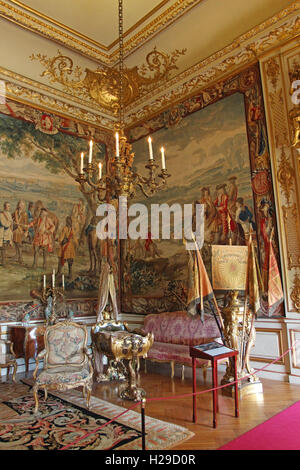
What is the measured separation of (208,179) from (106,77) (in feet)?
13.0

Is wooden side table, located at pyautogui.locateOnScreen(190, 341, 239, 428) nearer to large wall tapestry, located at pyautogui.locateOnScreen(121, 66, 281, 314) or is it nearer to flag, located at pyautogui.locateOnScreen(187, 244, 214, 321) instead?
flag, located at pyautogui.locateOnScreen(187, 244, 214, 321)

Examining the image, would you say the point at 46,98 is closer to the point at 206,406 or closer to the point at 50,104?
the point at 50,104

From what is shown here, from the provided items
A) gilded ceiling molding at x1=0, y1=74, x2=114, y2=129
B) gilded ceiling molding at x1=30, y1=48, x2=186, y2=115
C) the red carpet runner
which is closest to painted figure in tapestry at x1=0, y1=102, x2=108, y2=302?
gilded ceiling molding at x1=0, y1=74, x2=114, y2=129

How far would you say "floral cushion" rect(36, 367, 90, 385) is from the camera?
4809mm

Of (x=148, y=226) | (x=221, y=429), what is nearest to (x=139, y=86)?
(x=148, y=226)

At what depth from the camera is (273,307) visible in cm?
596

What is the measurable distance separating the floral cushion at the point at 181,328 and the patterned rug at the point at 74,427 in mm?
2459

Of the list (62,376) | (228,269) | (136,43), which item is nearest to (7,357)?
(62,376)

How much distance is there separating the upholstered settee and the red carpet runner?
1.94 metres

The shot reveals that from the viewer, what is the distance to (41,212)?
847 cm

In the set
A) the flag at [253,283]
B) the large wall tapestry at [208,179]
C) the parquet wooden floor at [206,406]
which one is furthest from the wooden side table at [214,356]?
the large wall tapestry at [208,179]

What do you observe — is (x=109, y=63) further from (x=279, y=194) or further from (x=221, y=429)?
(x=221, y=429)

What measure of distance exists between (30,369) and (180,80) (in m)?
7.89
